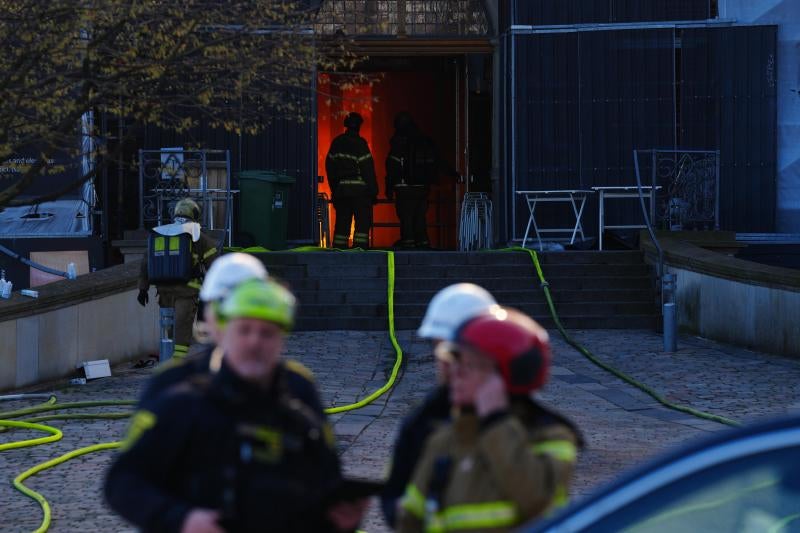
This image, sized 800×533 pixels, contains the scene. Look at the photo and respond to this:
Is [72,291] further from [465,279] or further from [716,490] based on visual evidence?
[716,490]

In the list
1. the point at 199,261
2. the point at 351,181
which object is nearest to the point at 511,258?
the point at 351,181

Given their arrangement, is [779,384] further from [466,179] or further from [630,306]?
[466,179]

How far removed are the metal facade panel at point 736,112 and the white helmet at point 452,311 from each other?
58.2ft

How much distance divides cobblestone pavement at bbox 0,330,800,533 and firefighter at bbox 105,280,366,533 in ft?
13.0

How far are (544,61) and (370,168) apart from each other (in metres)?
3.16

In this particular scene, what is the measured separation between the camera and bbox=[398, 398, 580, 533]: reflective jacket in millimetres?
3373

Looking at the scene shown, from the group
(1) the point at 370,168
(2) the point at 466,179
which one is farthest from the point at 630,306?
(2) the point at 466,179

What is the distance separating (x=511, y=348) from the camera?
11.3ft

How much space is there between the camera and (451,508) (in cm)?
347

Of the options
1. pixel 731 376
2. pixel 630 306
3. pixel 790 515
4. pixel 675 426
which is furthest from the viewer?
pixel 630 306

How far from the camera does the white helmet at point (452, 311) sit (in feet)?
11.9

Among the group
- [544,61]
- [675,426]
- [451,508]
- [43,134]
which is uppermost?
[544,61]

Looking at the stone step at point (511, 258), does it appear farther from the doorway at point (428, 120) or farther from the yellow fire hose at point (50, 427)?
the doorway at point (428, 120)

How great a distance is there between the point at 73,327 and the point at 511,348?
11609 mm
